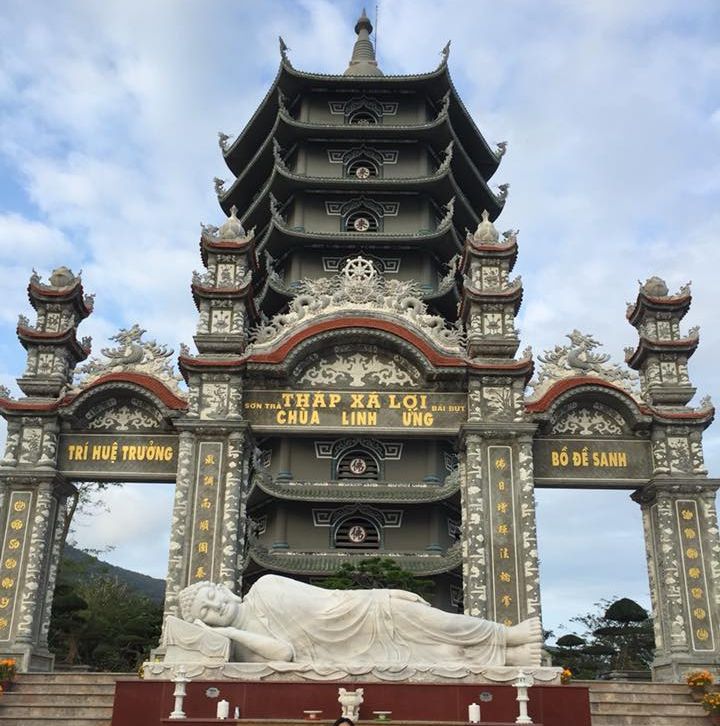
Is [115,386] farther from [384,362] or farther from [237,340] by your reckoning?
[384,362]

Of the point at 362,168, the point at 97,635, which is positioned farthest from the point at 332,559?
the point at 362,168

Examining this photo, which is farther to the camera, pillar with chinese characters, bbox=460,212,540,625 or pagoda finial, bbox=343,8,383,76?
pagoda finial, bbox=343,8,383,76

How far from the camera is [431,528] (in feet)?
73.2

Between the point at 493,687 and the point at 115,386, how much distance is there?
1057 centimetres

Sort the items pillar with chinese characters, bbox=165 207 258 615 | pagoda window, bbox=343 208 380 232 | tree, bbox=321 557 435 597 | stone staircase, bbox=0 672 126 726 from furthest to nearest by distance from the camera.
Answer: pagoda window, bbox=343 208 380 232 < tree, bbox=321 557 435 597 < pillar with chinese characters, bbox=165 207 258 615 < stone staircase, bbox=0 672 126 726

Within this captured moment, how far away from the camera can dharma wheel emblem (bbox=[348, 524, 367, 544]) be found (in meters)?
22.4

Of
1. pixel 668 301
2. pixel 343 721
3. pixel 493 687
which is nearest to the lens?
pixel 343 721

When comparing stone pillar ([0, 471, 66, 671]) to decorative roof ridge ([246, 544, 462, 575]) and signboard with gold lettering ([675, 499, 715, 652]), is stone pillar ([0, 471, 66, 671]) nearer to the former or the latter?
decorative roof ridge ([246, 544, 462, 575])

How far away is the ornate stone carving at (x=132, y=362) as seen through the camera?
740 inches

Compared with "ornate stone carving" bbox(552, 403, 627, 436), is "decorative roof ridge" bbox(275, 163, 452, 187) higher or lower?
higher

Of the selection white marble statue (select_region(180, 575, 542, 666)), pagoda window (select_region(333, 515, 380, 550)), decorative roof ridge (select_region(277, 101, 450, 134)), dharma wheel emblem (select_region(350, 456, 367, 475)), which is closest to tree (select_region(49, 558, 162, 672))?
pagoda window (select_region(333, 515, 380, 550))

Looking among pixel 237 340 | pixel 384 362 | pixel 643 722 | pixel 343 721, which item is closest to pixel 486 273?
pixel 384 362

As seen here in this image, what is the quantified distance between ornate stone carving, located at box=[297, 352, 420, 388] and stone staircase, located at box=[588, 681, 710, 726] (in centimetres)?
720

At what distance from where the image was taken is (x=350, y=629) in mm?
11633
